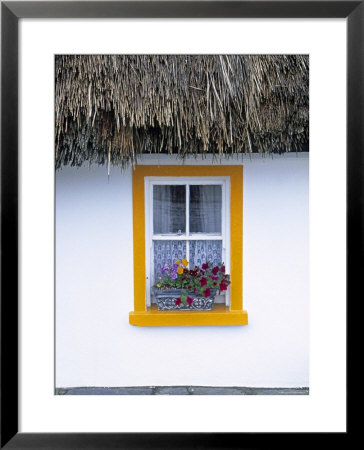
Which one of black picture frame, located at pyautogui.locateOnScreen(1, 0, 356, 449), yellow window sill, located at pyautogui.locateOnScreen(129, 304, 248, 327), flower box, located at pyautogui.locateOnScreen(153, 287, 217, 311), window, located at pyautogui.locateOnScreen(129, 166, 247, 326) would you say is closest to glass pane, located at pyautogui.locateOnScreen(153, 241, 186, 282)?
window, located at pyautogui.locateOnScreen(129, 166, 247, 326)

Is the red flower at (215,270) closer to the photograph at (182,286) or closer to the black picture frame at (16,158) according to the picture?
the photograph at (182,286)

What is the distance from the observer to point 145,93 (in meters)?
2.88

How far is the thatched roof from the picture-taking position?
279 centimetres

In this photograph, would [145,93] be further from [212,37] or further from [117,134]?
[212,37]

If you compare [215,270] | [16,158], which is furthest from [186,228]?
[16,158]

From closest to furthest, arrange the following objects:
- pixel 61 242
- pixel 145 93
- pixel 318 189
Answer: pixel 318 189
pixel 145 93
pixel 61 242

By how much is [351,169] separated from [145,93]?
1849mm

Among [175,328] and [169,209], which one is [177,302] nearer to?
[175,328]

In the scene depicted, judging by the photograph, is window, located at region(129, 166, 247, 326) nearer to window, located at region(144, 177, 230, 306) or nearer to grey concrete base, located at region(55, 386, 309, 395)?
window, located at region(144, 177, 230, 306)

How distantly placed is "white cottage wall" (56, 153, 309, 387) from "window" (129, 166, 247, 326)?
0.08 meters

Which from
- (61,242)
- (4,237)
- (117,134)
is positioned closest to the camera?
(4,237)

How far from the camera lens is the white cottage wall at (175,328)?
13.5 feet

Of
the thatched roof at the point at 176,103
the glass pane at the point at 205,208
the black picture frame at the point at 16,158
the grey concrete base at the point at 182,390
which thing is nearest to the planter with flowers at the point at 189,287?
the glass pane at the point at 205,208

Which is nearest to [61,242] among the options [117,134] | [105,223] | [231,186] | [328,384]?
[105,223]
